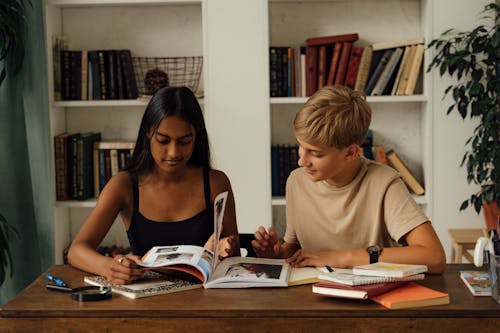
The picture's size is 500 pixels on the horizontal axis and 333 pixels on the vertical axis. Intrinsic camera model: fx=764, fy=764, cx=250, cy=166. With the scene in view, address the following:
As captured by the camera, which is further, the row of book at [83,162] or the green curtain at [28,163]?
A: the row of book at [83,162]

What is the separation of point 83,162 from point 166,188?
1775mm

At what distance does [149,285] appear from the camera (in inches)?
77.1

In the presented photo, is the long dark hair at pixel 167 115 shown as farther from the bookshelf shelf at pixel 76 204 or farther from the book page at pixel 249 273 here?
the bookshelf shelf at pixel 76 204

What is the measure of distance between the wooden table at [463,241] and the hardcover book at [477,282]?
1578mm

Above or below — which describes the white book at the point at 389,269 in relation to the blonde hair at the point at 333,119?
below

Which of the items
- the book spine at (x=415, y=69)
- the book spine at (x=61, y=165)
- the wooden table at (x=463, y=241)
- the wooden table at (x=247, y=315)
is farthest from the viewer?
the book spine at (x=61, y=165)

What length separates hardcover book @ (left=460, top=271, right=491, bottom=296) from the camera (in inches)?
73.3

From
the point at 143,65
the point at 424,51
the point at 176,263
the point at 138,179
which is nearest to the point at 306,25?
the point at 424,51

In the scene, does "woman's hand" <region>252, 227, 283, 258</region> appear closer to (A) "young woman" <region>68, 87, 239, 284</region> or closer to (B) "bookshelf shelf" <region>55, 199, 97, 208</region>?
(A) "young woman" <region>68, 87, 239, 284</region>

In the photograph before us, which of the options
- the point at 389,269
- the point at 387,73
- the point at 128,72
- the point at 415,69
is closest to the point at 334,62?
the point at 387,73

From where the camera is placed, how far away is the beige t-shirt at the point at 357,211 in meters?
2.18

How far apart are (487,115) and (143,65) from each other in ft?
6.05

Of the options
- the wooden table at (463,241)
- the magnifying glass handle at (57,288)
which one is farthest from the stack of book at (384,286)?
the wooden table at (463,241)

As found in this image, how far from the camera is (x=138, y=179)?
2.44 metres
